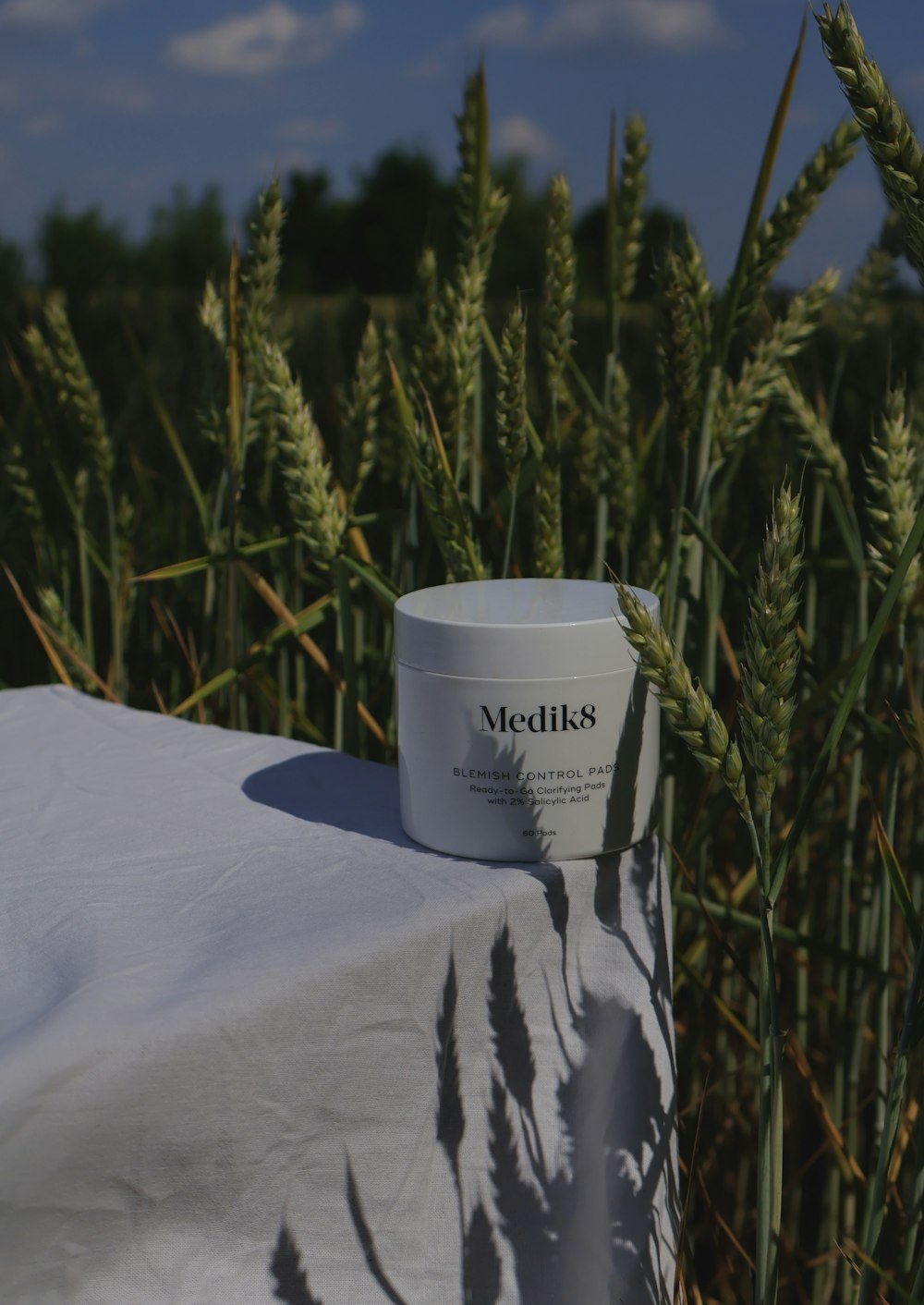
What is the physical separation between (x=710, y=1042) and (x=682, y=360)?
0.55 meters

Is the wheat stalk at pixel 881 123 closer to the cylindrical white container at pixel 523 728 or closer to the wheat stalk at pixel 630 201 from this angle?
the cylindrical white container at pixel 523 728

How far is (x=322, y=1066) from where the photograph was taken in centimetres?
43

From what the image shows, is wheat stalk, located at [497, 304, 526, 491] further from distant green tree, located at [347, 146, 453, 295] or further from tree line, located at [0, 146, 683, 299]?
distant green tree, located at [347, 146, 453, 295]

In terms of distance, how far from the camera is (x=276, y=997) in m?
0.41

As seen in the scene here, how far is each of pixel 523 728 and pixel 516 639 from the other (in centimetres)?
4

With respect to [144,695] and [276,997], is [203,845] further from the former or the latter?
[144,695]

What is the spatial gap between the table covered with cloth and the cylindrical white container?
0.05ft

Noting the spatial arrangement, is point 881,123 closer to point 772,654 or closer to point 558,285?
point 772,654

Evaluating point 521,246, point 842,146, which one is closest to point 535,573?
point 842,146

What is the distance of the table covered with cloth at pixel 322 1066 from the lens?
389mm

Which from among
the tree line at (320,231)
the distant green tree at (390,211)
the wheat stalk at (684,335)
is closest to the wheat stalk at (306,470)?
the wheat stalk at (684,335)

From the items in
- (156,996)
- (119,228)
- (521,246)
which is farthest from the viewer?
(119,228)

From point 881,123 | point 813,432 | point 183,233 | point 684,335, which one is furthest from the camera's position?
point 183,233

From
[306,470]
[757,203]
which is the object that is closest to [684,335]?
[757,203]
